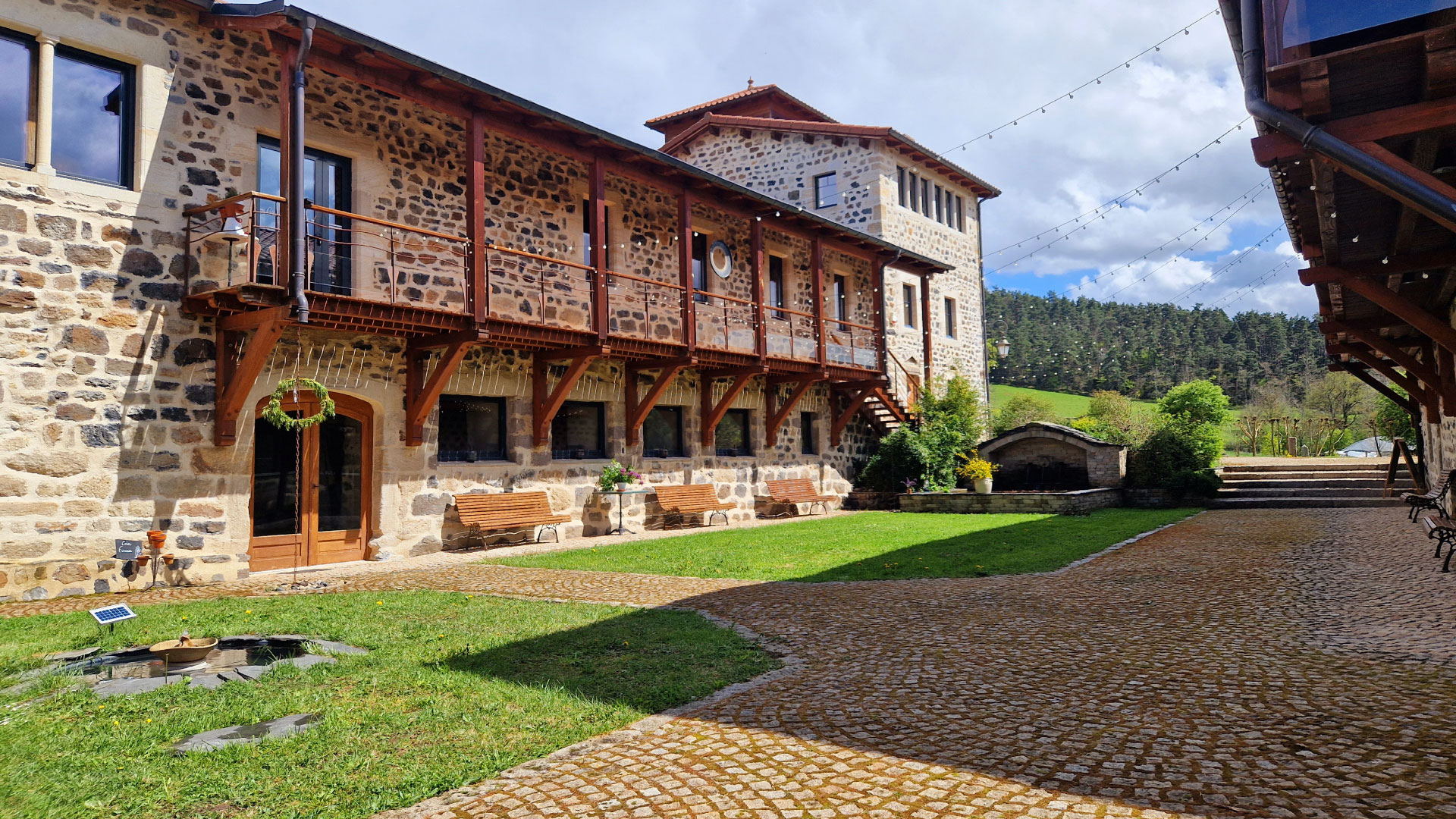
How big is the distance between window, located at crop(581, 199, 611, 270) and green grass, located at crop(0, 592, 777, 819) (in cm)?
797

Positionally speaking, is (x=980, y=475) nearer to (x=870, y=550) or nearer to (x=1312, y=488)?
(x=1312, y=488)

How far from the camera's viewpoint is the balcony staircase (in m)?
16.4

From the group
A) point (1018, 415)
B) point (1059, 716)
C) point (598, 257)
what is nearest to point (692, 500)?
point (598, 257)

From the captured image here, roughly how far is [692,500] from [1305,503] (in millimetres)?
11881

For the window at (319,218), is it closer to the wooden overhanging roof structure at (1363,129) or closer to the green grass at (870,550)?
the green grass at (870,550)

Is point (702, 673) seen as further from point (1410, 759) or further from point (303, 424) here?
point (303, 424)

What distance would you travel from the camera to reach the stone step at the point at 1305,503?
52.7 feet

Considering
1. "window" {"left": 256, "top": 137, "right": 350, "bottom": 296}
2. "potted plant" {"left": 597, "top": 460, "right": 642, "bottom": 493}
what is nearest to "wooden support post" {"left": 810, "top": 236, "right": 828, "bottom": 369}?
"potted plant" {"left": 597, "top": 460, "right": 642, "bottom": 493}

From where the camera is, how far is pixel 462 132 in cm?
1173

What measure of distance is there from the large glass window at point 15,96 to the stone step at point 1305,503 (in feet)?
61.9

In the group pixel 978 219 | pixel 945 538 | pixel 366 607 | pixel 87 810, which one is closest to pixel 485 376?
pixel 366 607

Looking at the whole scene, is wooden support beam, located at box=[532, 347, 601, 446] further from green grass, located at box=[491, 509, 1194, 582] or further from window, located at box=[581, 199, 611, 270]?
green grass, located at box=[491, 509, 1194, 582]

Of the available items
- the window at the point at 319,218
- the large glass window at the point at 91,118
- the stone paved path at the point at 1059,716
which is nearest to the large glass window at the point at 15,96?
the large glass window at the point at 91,118

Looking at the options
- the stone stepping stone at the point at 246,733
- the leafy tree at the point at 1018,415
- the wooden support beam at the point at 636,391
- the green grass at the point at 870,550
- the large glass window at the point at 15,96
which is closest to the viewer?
the stone stepping stone at the point at 246,733
